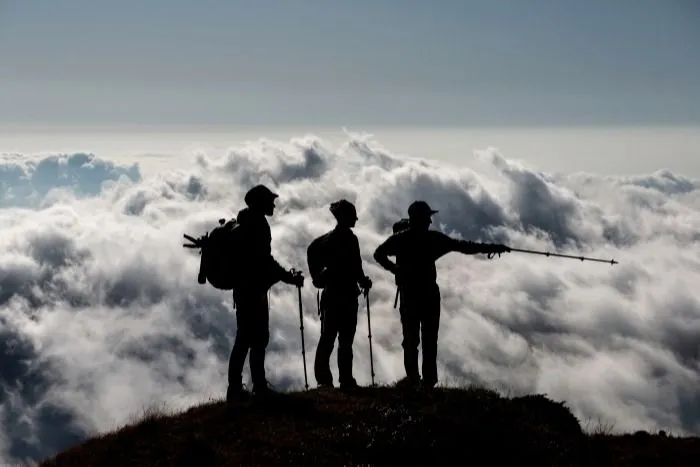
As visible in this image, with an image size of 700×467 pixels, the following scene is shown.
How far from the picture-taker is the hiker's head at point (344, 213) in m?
13.9

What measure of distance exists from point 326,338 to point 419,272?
98.8 inches

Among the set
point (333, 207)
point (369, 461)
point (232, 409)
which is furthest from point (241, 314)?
point (369, 461)

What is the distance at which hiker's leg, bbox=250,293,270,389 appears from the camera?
42.3 ft

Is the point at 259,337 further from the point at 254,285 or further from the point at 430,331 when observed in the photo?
the point at 430,331

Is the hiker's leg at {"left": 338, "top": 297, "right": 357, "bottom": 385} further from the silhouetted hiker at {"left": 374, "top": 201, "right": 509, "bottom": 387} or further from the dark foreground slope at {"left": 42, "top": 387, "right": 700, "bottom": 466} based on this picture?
the dark foreground slope at {"left": 42, "top": 387, "right": 700, "bottom": 466}

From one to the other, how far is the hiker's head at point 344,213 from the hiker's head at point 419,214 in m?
1.28

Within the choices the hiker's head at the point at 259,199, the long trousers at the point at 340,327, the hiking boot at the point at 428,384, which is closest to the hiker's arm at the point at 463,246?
the long trousers at the point at 340,327

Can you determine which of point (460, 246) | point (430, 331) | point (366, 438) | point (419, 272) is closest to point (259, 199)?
point (419, 272)

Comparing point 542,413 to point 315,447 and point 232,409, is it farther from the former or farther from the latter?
point 232,409

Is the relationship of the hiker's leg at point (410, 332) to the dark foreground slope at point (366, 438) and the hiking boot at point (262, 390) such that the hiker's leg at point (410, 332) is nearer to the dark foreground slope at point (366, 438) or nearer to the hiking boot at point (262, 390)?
the dark foreground slope at point (366, 438)

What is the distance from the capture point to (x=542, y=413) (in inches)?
496

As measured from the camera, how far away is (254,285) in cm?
1291

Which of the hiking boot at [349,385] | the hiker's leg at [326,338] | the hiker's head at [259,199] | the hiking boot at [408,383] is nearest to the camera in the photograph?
the hiker's head at [259,199]

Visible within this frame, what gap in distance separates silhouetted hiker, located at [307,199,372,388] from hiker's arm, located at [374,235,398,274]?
56 centimetres
